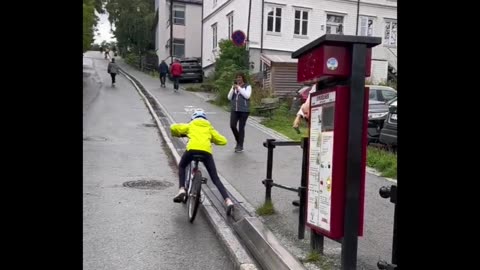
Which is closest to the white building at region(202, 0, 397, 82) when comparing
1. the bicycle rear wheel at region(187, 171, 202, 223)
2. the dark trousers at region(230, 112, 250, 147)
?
the dark trousers at region(230, 112, 250, 147)

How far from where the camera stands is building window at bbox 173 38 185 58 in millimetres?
44972

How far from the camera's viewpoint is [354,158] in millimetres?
4109

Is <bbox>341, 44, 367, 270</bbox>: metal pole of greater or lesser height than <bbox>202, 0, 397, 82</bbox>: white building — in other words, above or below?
below

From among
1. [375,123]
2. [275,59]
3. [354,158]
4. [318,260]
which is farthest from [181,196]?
[275,59]

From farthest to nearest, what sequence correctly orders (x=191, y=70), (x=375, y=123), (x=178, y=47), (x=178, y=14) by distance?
(x=178, y=47) < (x=178, y=14) < (x=191, y=70) < (x=375, y=123)

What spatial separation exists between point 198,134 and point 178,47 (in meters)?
39.4

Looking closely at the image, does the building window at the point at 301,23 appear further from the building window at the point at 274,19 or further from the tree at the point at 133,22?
the tree at the point at 133,22

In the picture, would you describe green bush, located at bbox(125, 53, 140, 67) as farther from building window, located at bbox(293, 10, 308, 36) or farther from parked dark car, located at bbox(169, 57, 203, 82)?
building window, located at bbox(293, 10, 308, 36)

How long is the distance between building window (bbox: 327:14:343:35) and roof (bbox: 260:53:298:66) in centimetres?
409

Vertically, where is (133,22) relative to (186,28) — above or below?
above

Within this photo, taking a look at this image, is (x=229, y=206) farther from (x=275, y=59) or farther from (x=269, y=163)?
(x=275, y=59)

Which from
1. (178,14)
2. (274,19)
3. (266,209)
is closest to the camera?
(266,209)
